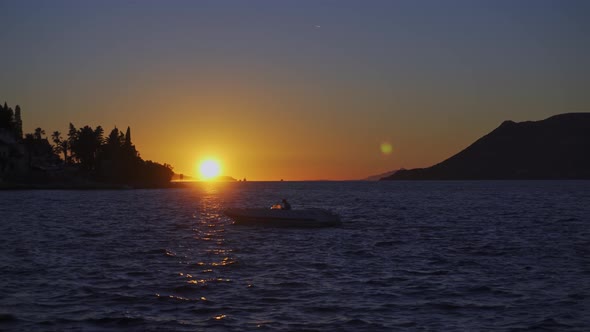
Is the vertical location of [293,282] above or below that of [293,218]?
below

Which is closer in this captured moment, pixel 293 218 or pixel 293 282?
pixel 293 282

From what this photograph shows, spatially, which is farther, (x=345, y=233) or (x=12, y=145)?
(x=12, y=145)

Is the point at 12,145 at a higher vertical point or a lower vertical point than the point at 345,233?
higher

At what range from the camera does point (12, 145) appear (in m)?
188

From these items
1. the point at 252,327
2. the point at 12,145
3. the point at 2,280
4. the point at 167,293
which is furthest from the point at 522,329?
the point at 12,145

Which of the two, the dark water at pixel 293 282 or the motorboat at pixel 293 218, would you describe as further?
the motorboat at pixel 293 218

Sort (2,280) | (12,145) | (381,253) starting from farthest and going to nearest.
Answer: (12,145), (381,253), (2,280)

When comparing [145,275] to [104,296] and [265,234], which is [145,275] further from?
[265,234]

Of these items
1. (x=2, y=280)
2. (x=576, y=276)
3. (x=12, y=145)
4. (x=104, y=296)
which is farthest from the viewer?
(x=12, y=145)

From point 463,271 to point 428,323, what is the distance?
1155cm

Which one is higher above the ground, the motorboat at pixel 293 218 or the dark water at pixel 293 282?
the motorboat at pixel 293 218

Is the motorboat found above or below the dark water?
above

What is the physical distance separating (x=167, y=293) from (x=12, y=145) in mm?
184937

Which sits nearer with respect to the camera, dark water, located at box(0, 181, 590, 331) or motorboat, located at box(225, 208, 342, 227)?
dark water, located at box(0, 181, 590, 331)
